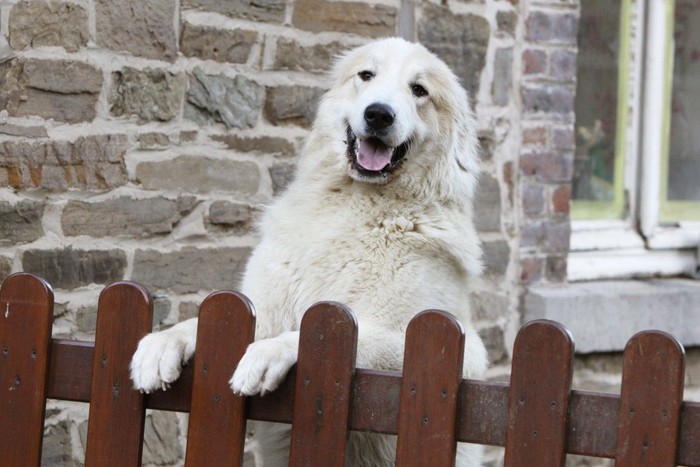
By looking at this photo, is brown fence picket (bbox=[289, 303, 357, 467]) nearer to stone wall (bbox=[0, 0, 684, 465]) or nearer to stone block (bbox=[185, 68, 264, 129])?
stone wall (bbox=[0, 0, 684, 465])

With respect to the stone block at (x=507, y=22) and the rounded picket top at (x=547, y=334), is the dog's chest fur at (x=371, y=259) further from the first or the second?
the stone block at (x=507, y=22)

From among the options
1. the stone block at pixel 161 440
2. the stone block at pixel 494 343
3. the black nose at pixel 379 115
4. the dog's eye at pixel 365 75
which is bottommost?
the stone block at pixel 161 440

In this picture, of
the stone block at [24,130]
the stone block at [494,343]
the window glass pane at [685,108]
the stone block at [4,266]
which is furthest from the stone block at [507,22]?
the stone block at [4,266]

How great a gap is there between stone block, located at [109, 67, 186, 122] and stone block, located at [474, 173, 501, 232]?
1.54 m

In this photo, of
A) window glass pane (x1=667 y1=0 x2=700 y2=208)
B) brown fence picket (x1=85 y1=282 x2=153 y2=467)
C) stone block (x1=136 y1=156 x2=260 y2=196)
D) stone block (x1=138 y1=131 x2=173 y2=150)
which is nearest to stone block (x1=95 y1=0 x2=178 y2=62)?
stone block (x1=138 y1=131 x2=173 y2=150)

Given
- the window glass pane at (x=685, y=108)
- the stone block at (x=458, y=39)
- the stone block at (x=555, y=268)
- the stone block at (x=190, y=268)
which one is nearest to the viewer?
the stone block at (x=190, y=268)

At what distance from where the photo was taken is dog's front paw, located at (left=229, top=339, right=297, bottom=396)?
6.70ft

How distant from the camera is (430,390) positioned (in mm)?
1989

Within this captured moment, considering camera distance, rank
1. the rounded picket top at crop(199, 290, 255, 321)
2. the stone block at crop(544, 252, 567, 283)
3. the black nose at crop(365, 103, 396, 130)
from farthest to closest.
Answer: the stone block at crop(544, 252, 567, 283) < the black nose at crop(365, 103, 396, 130) < the rounded picket top at crop(199, 290, 255, 321)

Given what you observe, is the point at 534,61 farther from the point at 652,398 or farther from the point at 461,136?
the point at 652,398

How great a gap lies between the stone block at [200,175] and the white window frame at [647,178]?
2.07 metres

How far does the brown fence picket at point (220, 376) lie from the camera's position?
2107 millimetres

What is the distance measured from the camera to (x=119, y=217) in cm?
386

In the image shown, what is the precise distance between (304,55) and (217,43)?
0.39 meters
